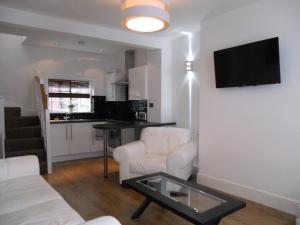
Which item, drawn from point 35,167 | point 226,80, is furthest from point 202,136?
point 35,167

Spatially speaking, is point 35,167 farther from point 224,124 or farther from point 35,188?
point 224,124

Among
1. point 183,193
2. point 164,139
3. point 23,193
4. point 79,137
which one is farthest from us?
point 79,137

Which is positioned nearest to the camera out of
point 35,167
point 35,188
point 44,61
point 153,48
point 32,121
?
point 35,188

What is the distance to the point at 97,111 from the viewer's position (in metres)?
6.02

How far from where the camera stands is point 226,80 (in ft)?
10.00

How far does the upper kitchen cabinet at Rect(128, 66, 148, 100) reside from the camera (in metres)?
4.76

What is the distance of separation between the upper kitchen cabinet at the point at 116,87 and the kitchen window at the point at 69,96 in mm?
586

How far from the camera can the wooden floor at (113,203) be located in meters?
2.41

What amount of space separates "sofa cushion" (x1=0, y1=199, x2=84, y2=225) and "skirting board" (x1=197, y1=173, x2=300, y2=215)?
2.19 meters

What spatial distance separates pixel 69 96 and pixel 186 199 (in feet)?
14.6

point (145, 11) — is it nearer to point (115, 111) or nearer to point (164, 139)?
point (164, 139)

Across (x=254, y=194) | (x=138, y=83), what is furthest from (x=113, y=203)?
(x=138, y=83)

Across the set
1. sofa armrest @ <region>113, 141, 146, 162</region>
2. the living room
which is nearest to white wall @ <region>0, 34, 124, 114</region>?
the living room

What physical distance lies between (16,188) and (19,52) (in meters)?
3.92
